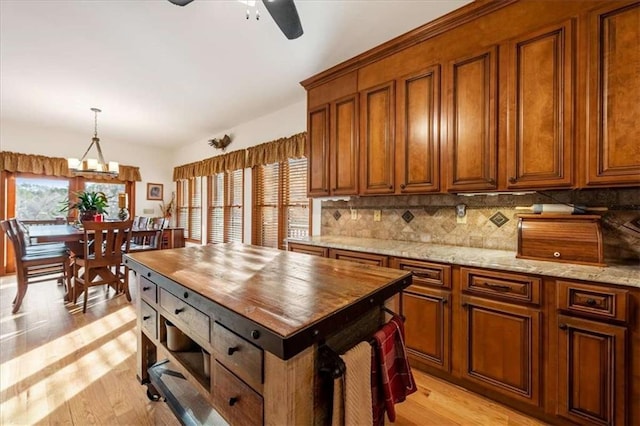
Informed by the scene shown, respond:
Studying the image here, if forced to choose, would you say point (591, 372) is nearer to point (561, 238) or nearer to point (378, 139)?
point (561, 238)

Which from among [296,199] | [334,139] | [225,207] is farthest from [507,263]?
[225,207]

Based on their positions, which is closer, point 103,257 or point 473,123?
point 473,123

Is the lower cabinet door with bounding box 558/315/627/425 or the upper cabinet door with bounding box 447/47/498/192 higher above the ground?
the upper cabinet door with bounding box 447/47/498/192

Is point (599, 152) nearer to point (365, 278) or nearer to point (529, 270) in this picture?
point (529, 270)

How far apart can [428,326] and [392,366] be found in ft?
3.36

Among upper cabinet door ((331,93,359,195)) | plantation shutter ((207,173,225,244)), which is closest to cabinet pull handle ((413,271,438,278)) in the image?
upper cabinet door ((331,93,359,195))

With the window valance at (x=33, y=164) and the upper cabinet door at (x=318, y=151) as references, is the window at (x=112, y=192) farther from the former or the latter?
the upper cabinet door at (x=318, y=151)

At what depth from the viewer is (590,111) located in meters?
1.58

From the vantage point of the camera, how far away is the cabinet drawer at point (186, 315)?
3.64 ft

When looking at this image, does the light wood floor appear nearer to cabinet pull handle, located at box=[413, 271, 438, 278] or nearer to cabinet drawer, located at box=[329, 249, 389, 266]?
cabinet pull handle, located at box=[413, 271, 438, 278]

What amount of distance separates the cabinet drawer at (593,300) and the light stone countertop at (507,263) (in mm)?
46

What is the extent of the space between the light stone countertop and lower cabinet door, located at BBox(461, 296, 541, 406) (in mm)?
235

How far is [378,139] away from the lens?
8.29ft

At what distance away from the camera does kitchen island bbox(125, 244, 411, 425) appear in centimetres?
80
